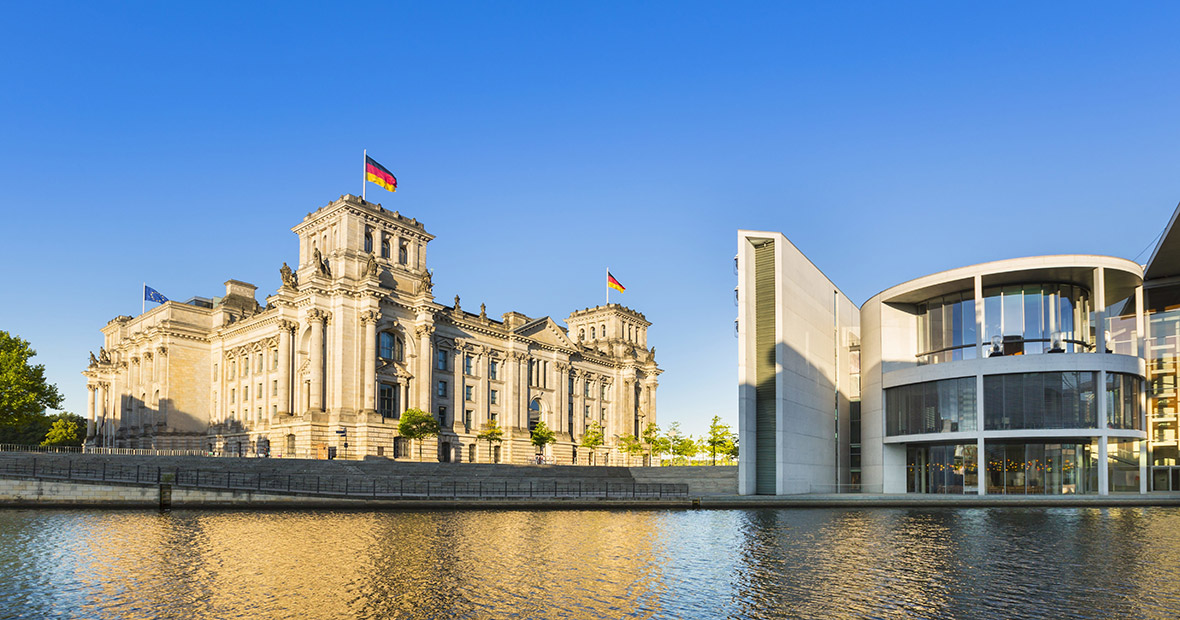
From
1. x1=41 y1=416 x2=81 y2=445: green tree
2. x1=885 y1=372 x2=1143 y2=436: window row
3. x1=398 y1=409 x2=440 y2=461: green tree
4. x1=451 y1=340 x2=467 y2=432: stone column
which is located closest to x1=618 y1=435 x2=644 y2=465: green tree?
x1=451 y1=340 x2=467 y2=432: stone column

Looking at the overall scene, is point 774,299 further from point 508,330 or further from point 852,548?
point 508,330

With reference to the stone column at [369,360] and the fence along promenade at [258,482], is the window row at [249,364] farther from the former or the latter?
the fence along promenade at [258,482]

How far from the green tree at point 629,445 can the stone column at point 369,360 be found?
44769 mm

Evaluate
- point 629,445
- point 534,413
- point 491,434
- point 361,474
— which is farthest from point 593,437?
point 361,474

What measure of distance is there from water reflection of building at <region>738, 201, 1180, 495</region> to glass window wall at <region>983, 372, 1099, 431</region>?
3.3 inches

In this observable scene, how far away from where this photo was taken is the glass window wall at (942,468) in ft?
186

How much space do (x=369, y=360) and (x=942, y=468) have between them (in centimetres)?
5067

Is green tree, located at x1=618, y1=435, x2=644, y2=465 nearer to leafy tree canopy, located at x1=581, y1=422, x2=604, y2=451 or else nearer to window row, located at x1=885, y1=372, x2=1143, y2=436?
leafy tree canopy, located at x1=581, y1=422, x2=604, y2=451

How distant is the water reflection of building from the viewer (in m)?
53.7

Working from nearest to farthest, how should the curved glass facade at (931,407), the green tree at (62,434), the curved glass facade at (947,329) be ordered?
the curved glass facade at (931,407) < the curved glass facade at (947,329) < the green tree at (62,434)

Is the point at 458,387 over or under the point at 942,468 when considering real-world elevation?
over

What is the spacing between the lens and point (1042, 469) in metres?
55.3

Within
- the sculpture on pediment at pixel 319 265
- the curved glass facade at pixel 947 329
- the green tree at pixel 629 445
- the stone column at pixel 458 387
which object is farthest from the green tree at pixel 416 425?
the curved glass facade at pixel 947 329

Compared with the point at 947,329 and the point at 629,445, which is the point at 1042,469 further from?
the point at 629,445
